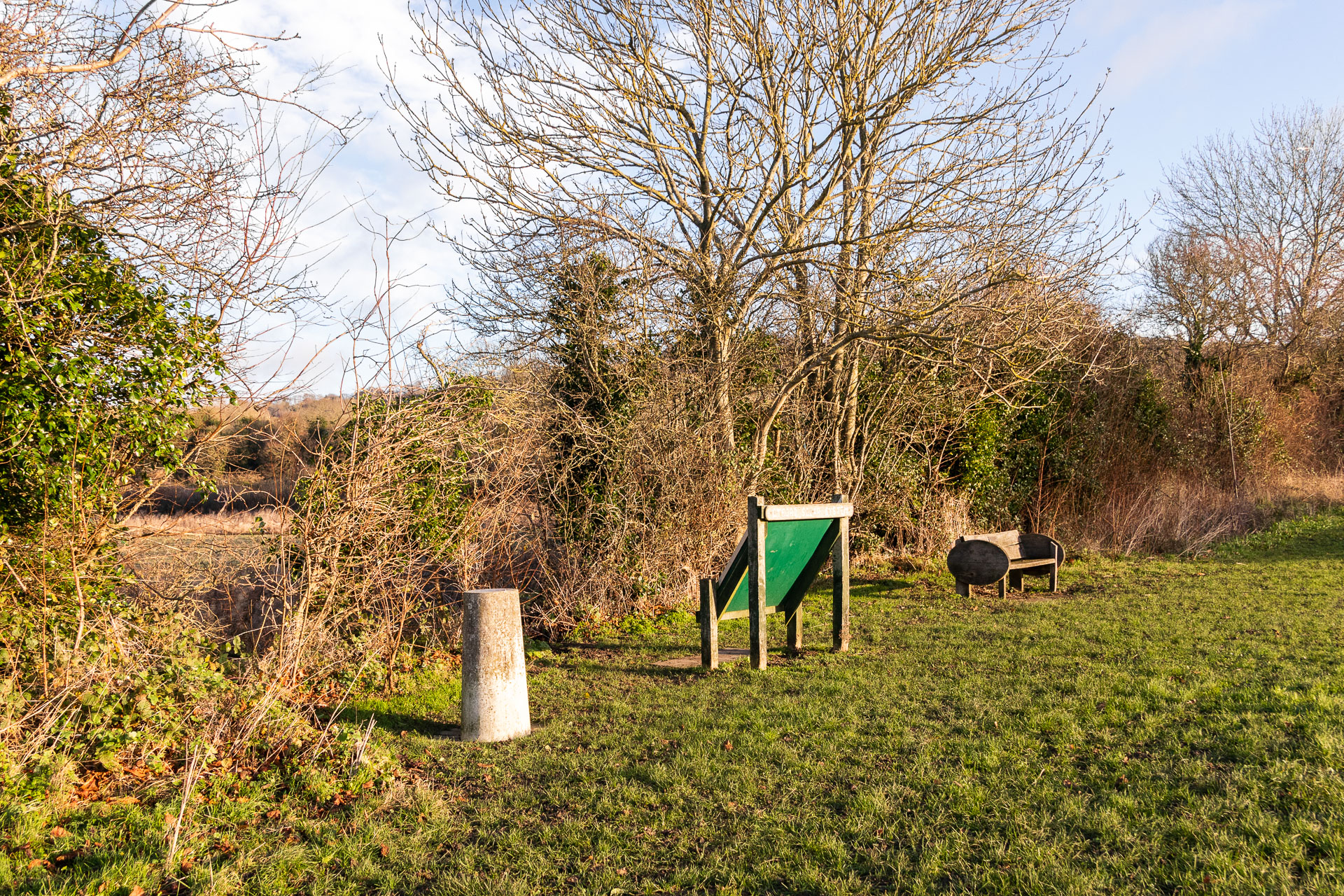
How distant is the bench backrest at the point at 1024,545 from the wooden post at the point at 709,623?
4.94m

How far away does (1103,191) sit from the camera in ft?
33.0

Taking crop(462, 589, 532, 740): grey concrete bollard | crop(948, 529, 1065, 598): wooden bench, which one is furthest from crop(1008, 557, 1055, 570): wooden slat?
crop(462, 589, 532, 740): grey concrete bollard

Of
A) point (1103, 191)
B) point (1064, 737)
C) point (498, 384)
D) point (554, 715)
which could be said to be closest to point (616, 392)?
point (498, 384)

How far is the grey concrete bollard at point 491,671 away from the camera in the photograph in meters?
5.29

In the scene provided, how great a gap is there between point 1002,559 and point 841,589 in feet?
11.4

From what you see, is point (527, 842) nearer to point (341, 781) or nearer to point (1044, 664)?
point (341, 781)

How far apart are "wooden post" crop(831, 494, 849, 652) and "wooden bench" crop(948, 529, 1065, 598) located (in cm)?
327

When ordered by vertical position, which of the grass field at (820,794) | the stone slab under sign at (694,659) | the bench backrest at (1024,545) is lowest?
the grass field at (820,794)

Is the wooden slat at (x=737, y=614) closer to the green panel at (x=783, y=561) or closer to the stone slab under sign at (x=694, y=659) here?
the green panel at (x=783, y=561)

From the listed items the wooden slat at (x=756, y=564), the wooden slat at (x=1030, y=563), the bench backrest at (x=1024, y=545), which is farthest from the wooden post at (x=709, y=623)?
the wooden slat at (x=1030, y=563)

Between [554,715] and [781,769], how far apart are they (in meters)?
2.06

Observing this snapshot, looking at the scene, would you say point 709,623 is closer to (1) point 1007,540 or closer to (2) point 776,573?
(2) point 776,573

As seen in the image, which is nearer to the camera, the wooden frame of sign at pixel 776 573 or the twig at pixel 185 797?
the twig at pixel 185 797

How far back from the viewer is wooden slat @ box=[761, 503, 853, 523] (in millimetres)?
6605
